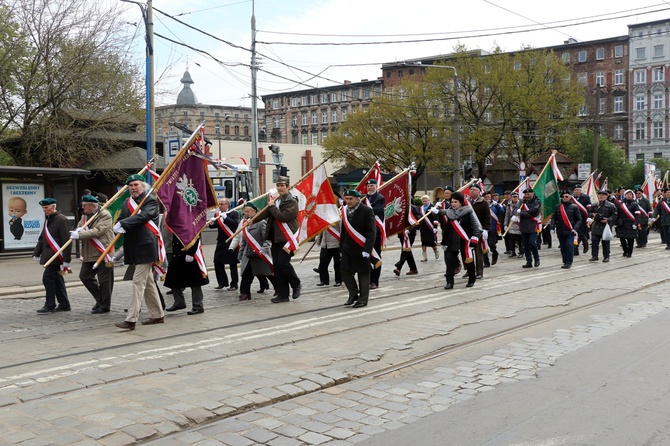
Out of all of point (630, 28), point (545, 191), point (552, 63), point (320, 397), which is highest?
point (630, 28)

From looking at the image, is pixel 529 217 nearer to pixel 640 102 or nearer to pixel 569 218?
pixel 569 218

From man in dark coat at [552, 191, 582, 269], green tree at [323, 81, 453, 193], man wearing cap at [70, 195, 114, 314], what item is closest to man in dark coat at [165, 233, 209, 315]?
man wearing cap at [70, 195, 114, 314]

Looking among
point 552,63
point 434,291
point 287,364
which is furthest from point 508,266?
point 552,63

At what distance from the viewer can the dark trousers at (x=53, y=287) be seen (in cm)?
1049

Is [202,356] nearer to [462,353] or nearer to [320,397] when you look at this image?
[320,397]

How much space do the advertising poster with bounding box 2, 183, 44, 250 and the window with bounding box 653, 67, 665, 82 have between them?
250ft

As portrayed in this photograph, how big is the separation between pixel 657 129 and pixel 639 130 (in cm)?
193

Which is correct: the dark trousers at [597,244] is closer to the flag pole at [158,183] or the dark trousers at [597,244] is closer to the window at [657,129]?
the flag pole at [158,183]

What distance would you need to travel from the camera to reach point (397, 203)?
14.4 metres

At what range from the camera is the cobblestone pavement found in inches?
204

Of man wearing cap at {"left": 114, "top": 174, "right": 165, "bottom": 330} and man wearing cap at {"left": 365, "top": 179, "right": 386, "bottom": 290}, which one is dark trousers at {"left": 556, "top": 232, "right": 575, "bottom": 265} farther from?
man wearing cap at {"left": 114, "top": 174, "right": 165, "bottom": 330}

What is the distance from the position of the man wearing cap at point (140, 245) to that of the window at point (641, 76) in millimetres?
82803

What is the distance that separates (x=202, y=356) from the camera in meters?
7.32

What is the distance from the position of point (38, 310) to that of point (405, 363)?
6246 mm
